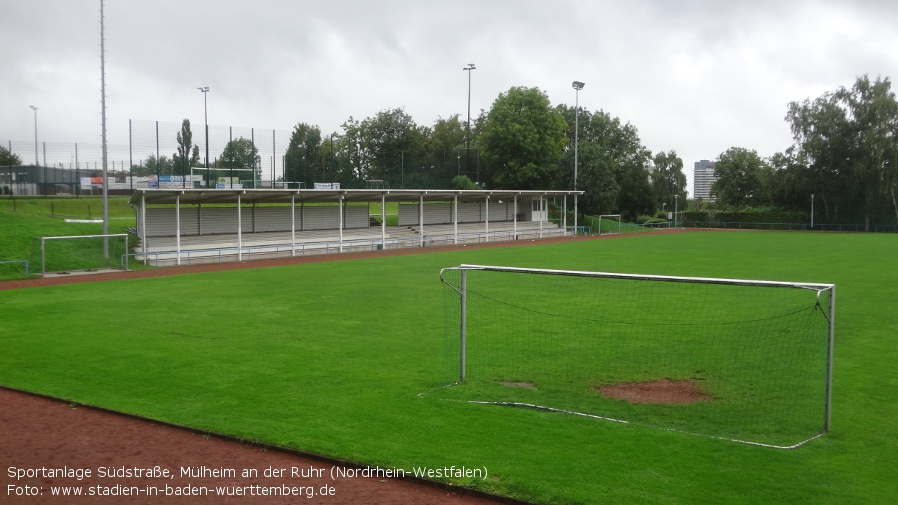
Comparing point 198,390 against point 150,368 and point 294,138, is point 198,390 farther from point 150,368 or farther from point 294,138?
point 294,138

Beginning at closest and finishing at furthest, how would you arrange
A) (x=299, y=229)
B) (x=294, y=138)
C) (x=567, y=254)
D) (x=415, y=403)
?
(x=415, y=403) → (x=567, y=254) → (x=299, y=229) → (x=294, y=138)

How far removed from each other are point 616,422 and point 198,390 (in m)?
6.27

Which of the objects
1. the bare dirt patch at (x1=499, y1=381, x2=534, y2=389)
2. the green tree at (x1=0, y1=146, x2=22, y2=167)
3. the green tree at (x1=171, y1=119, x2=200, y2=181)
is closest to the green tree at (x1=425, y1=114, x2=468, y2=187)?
the green tree at (x1=171, y1=119, x2=200, y2=181)

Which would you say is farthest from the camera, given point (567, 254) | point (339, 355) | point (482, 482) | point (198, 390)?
point (567, 254)

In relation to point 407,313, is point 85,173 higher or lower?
higher

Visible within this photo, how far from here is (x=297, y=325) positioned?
1647 centimetres

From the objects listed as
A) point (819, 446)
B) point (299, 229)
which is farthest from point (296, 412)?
point (299, 229)

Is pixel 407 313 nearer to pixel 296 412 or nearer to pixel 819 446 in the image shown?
pixel 296 412

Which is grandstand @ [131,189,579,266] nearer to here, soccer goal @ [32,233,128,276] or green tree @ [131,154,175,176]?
soccer goal @ [32,233,128,276]

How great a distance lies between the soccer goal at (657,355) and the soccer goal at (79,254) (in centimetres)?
1797

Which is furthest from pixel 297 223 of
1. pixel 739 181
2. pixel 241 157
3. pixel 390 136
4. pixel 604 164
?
pixel 739 181

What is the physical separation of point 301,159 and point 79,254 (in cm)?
2119

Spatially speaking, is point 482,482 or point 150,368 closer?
point 482,482

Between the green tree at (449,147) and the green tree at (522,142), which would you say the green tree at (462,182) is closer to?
the green tree at (449,147)
